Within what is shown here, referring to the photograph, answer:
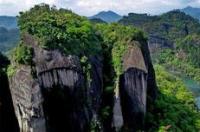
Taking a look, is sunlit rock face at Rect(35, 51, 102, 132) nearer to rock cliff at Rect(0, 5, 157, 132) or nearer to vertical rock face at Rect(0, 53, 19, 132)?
rock cliff at Rect(0, 5, 157, 132)

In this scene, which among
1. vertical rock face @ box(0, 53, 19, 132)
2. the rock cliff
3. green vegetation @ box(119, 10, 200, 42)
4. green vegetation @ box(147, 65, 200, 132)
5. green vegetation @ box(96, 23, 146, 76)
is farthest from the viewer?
green vegetation @ box(119, 10, 200, 42)

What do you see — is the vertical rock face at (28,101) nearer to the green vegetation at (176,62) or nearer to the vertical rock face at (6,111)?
the vertical rock face at (6,111)

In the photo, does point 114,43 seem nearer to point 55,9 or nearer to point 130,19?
point 55,9

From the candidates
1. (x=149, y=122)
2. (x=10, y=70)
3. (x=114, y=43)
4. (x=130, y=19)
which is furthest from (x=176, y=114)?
(x=130, y=19)

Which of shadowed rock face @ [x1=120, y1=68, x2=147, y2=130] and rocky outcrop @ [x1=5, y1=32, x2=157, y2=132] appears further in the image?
shadowed rock face @ [x1=120, y1=68, x2=147, y2=130]

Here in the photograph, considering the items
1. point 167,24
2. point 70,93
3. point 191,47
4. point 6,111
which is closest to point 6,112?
point 6,111

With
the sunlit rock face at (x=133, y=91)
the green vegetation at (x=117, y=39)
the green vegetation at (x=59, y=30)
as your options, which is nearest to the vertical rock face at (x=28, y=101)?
the green vegetation at (x=59, y=30)

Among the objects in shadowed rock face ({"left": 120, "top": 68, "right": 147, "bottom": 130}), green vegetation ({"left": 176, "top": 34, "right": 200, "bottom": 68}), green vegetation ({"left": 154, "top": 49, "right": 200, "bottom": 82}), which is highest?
shadowed rock face ({"left": 120, "top": 68, "right": 147, "bottom": 130})

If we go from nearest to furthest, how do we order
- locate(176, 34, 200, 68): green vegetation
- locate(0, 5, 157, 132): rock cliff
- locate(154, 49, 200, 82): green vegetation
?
locate(0, 5, 157, 132): rock cliff < locate(154, 49, 200, 82): green vegetation < locate(176, 34, 200, 68): green vegetation

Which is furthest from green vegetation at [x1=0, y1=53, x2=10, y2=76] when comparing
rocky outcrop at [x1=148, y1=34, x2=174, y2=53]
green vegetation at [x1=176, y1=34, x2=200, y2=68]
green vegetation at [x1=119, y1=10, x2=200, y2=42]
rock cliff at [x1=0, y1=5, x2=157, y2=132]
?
green vegetation at [x1=119, y1=10, x2=200, y2=42]
